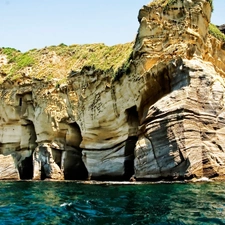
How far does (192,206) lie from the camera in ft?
37.6

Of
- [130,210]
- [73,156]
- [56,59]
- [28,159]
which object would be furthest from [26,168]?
[130,210]

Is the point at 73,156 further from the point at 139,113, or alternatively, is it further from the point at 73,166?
the point at 139,113

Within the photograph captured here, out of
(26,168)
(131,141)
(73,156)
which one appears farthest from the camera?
(26,168)

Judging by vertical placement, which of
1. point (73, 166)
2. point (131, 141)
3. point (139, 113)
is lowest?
point (73, 166)

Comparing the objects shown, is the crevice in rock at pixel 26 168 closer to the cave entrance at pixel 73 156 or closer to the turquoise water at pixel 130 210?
the cave entrance at pixel 73 156

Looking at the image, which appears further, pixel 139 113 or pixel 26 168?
pixel 26 168

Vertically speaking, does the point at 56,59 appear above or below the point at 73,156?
above

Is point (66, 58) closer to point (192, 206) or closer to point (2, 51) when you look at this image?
point (2, 51)

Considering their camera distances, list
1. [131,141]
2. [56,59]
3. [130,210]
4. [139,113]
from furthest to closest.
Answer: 1. [56,59]
2. [131,141]
3. [139,113]
4. [130,210]

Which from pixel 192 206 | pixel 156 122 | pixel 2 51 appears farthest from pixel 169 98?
pixel 2 51

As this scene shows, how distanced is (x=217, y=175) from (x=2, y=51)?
101ft

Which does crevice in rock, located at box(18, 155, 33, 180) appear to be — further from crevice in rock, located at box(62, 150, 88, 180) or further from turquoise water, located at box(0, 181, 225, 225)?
turquoise water, located at box(0, 181, 225, 225)

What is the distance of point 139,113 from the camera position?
82.7 feet

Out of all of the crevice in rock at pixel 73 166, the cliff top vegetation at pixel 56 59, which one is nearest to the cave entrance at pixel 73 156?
the crevice in rock at pixel 73 166
